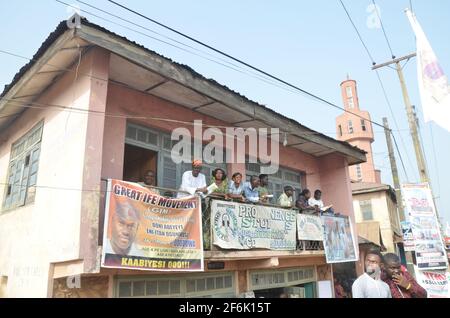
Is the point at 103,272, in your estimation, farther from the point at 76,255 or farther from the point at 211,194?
the point at 211,194

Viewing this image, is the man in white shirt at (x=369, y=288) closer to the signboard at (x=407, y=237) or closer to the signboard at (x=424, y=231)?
the signboard at (x=424, y=231)

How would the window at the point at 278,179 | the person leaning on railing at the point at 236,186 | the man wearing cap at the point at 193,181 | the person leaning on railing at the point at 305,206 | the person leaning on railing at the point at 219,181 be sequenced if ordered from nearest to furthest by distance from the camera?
the man wearing cap at the point at 193,181 < the person leaning on railing at the point at 219,181 < the person leaning on railing at the point at 236,186 < the person leaning on railing at the point at 305,206 < the window at the point at 278,179

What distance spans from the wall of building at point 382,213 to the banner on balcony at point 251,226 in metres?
14.8

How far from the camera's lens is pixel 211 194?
6.55m

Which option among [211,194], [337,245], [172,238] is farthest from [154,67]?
[337,245]

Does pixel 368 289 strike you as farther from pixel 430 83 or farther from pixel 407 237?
pixel 430 83

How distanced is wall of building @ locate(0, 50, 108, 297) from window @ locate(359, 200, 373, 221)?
19.9 meters

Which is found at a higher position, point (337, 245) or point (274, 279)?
point (337, 245)

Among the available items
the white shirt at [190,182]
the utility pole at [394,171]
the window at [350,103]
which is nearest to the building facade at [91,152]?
the white shirt at [190,182]

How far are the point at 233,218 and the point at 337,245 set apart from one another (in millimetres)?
4317

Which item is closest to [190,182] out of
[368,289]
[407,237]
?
[368,289]

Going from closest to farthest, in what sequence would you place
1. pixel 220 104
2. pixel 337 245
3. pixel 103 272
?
pixel 103 272
pixel 220 104
pixel 337 245

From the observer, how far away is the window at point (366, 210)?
21.7m

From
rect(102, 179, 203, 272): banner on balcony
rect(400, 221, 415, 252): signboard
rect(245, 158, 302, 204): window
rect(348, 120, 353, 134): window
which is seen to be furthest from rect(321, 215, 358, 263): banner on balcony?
rect(348, 120, 353, 134): window
